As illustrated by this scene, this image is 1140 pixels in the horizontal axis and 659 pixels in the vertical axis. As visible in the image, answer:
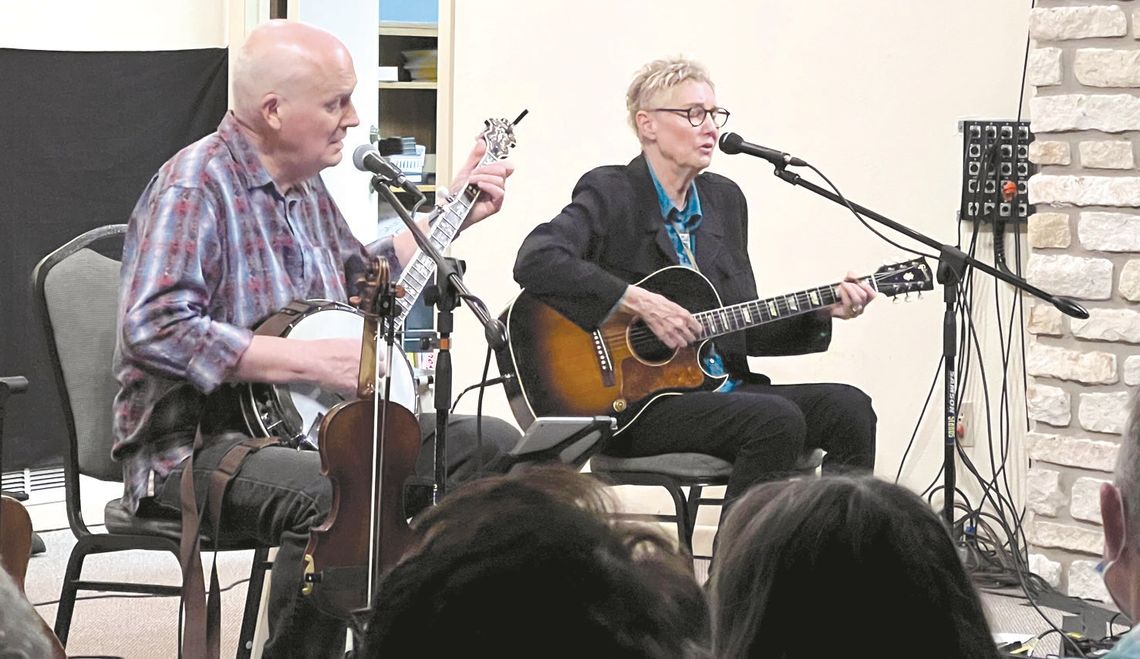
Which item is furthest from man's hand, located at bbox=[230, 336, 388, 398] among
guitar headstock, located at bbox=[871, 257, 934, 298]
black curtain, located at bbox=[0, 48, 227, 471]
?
black curtain, located at bbox=[0, 48, 227, 471]

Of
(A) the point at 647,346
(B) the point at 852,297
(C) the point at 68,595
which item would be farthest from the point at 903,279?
(C) the point at 68,595

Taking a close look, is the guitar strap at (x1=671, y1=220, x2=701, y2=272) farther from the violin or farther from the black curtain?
the black curtain

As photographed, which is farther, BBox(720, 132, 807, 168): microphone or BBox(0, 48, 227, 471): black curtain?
BBox(0, 48, 227, 471): black curtain

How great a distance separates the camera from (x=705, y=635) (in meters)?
0.85

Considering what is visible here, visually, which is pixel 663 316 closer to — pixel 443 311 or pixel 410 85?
pixel 443 311

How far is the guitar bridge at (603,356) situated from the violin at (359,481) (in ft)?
3.46

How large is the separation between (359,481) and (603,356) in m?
1.13

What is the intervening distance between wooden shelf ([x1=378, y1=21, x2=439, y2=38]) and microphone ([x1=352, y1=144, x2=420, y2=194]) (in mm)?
3511

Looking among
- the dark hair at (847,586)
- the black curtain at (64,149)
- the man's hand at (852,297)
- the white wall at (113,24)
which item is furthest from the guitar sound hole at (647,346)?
the white wall at (113,24)

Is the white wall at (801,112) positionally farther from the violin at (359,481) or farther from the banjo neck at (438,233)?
the violin at (359,481)

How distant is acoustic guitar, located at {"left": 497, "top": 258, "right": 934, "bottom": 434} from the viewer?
10.8ft

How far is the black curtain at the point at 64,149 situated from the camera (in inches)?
174

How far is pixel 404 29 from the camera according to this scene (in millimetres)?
5906

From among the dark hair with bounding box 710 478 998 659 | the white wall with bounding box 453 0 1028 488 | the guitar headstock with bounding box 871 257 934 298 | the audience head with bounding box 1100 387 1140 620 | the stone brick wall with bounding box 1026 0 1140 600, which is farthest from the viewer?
the white wall with bounding box 453 0 1028 488
